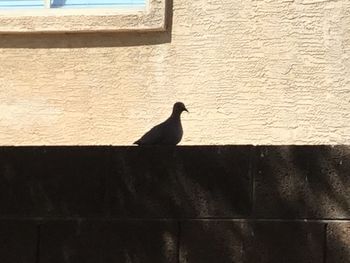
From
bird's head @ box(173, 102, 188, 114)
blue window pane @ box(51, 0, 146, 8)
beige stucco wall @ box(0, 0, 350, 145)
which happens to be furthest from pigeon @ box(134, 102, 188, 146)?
blue window pane @ box(51, 0, 146, 8)

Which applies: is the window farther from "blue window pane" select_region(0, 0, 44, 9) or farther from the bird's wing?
the bird's wing

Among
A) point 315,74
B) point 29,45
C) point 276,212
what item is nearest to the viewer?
point 276,212

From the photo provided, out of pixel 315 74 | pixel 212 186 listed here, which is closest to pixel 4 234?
pixel 212 186

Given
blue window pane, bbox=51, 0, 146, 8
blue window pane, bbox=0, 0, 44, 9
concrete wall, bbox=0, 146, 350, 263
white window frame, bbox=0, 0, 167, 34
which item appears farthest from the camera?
blue window pane, bbox=0, 0, 44, 9

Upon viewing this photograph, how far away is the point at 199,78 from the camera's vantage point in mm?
7473

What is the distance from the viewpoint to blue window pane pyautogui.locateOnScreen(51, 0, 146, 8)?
7.67 m

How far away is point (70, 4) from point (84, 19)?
0.26 meters

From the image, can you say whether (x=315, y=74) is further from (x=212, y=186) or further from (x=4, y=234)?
(x=4, y=234)

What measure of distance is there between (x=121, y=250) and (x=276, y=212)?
34.5 inches

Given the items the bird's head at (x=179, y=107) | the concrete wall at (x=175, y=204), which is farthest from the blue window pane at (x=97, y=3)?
the concrete wall at (x=175, y=204)

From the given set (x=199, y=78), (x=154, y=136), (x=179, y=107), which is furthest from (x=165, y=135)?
(x=199, y=78)

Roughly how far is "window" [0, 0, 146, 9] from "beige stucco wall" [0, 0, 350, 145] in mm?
268

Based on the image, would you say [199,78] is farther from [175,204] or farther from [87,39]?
[175,204]

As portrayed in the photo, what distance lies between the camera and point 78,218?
5.16 metres
